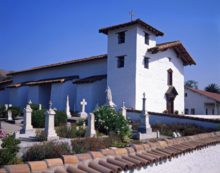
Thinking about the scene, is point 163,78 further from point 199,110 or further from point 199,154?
point 199,154

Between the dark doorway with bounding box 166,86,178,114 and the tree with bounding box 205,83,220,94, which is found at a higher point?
the tree with bounding box 205,83,220,94

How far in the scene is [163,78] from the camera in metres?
27.3

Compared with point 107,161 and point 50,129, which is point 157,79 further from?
point 107,161

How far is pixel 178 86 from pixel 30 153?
25.1 meters

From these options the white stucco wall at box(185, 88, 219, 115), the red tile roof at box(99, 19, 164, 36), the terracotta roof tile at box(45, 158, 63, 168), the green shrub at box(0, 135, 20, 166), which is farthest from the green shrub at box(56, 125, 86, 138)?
the white stucco wall at box(185, 88, 219, 115)

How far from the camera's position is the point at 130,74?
23781mm

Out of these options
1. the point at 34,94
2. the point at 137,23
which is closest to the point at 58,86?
the point at 34,94

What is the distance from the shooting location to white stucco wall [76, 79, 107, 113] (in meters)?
25.2

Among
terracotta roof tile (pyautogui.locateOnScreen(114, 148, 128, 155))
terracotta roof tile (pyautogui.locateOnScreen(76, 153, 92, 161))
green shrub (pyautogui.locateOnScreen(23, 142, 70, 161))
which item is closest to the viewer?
terracotta roof tile (pyautogui.locateOnScreen(76, 153, 92, 161))

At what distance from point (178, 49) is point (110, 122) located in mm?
18720

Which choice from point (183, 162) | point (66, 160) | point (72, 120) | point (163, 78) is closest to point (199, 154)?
point (183, 162)

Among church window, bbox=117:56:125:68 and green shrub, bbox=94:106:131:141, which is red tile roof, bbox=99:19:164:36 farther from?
green shrub, bbox=94:106:131:141

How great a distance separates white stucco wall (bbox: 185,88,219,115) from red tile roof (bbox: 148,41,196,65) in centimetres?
977

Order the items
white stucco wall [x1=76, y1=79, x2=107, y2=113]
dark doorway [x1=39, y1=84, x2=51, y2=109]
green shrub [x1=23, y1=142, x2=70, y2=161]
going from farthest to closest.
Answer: dark doorway [x1=39, y1=84, x2=51, y2=109], white stucco wall [x1=76, y1=79, x2=107, y2=113], green shrub [x1=23, y1=142, x2=70, y2=161]
